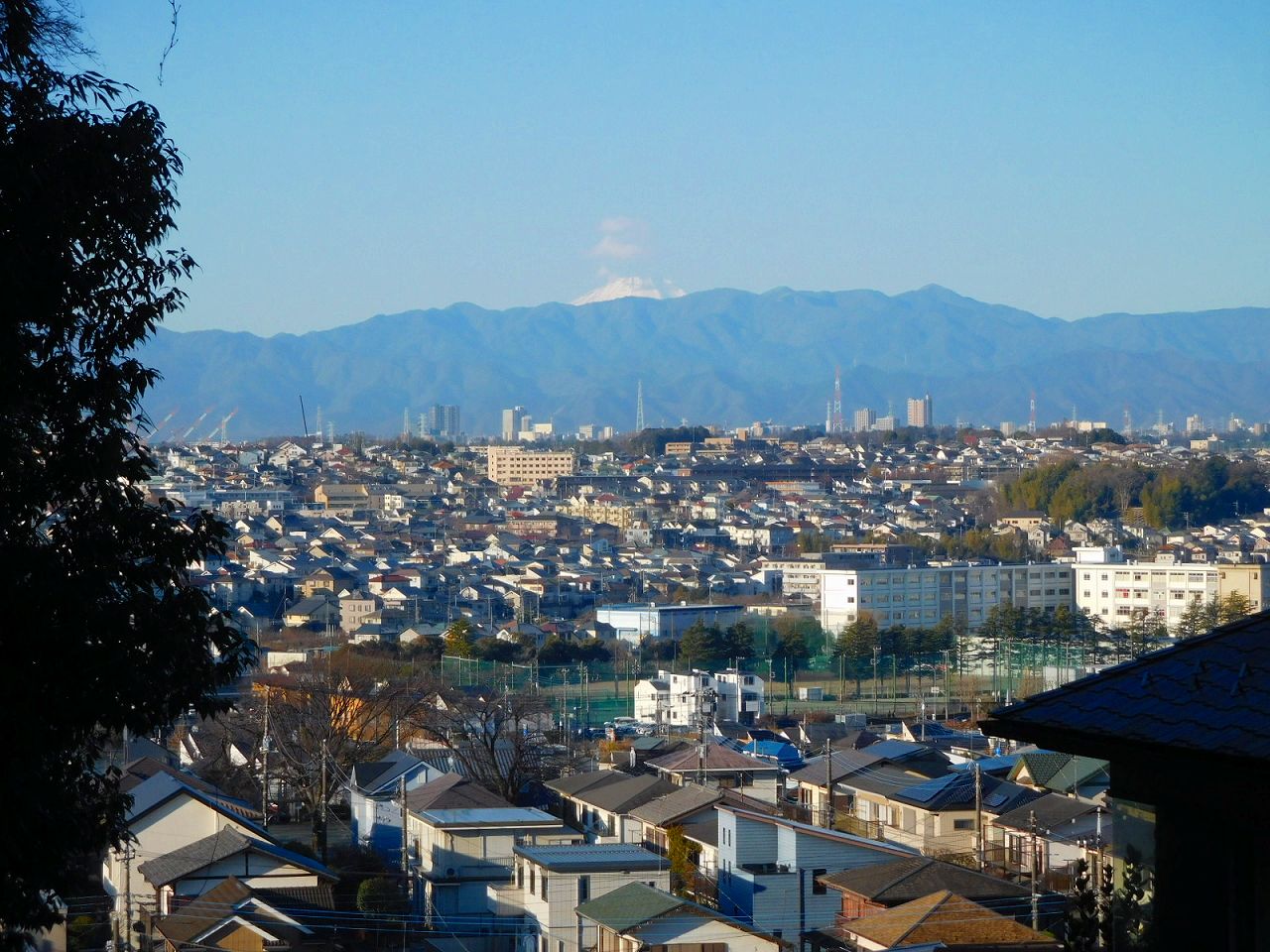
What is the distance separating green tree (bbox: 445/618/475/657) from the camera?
19.1m

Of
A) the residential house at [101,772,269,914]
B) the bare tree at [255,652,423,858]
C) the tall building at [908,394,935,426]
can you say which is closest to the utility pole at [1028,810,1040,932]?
the residential house at [101,772,269,914]

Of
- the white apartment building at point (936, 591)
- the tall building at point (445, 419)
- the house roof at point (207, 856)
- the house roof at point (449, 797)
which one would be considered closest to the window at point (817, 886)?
the house roof at point (449, 797)

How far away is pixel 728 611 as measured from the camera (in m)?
24.7

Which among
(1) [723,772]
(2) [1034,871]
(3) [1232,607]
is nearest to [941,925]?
(2) [1034,871]

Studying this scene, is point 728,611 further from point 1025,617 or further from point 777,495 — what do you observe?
point 777,495

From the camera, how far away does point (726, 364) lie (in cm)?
17225

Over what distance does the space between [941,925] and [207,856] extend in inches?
112

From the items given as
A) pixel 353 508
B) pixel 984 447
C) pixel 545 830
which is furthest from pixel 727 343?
pixel 545 830

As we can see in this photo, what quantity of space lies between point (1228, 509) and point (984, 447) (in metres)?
20.5

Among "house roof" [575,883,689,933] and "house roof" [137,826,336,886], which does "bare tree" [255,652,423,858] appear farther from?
"house roof" [575,883,689,933]

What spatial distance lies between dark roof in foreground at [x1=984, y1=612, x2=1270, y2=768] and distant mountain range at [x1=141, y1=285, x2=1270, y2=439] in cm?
10383

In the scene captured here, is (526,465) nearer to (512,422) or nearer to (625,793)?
(512,422)

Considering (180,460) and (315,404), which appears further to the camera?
(315,404)

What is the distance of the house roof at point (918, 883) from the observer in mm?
5988
